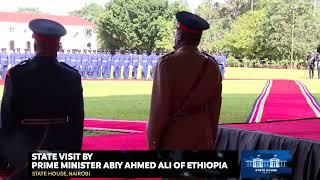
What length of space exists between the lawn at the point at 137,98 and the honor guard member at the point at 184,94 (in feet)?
14.2

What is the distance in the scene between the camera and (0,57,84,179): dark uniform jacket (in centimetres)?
164

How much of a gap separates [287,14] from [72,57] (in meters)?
7.57

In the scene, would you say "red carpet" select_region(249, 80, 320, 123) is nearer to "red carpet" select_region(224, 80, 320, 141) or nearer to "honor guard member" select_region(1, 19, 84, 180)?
"red carpet" select_region(224, 80, 320, 141)

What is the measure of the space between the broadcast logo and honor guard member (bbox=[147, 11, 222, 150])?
47 cm

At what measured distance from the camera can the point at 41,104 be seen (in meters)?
1.67

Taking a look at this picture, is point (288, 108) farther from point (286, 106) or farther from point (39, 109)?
point (39, 109)

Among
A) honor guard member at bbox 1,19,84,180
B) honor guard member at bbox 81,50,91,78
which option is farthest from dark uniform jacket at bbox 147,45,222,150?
honor guard member at bbox 81,50,91,78

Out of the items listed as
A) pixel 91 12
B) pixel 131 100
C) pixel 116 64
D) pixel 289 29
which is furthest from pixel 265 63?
pixel 91 12

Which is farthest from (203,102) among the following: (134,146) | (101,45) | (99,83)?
(99,83)

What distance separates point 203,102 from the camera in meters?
1.96

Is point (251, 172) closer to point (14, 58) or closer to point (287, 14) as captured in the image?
point (14, 58)

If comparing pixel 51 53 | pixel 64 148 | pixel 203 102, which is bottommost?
pixel 64 148

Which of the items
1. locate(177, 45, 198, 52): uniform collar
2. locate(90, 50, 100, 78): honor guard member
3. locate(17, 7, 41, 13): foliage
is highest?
locate(17, 7, 41, 13): foliage

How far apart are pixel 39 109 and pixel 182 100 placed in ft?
1.76
